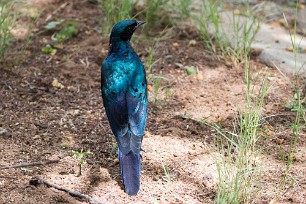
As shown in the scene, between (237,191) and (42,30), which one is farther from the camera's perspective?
(42,30)

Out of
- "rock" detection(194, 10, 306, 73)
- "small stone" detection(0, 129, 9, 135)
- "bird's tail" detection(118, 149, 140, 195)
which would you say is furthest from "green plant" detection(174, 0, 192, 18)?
"bird's tail" detection(118, 149, 140, 195)

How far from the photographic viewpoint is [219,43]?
5605 mm

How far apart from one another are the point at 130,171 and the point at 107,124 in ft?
3.22

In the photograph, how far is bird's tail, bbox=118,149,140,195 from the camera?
3.85 m

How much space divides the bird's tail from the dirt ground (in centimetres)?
7

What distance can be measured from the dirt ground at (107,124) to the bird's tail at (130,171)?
67 millimetres

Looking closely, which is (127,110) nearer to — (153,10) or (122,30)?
(122,30)

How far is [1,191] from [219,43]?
98.3 inches

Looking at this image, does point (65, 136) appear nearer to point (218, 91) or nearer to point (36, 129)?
point (36, 129)

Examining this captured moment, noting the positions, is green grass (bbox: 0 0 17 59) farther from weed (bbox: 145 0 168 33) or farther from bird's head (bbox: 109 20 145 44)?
weed (bbox: 145 0 168 33)

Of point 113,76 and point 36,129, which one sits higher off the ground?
point 113,76

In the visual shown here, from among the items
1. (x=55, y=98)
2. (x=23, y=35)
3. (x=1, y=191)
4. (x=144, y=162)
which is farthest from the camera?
(x=23, y=35)

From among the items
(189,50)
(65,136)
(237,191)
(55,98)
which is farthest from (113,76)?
(189,50)

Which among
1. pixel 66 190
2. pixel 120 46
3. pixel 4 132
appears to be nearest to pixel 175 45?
pixel 120 46
